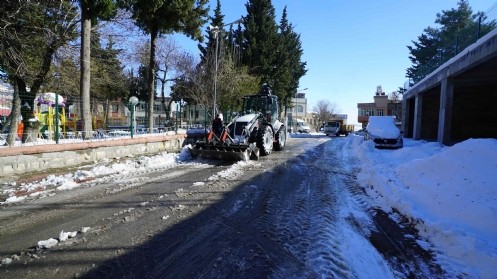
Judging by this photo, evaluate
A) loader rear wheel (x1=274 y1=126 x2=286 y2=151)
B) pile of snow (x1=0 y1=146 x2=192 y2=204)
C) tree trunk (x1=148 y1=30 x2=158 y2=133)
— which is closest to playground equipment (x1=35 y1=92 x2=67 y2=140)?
pile of snow (x1=0 y1=146 x2=192 y2=204)

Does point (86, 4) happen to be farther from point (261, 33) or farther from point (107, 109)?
point (261, 33)

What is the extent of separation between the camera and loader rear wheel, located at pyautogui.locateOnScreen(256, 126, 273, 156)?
13.9 metres

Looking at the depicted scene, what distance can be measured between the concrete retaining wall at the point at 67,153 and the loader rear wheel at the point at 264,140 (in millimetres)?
4722

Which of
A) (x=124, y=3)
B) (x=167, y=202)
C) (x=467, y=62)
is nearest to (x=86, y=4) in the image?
(x=124, y=3)

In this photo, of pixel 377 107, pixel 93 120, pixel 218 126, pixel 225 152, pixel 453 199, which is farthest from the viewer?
pixel 377 107

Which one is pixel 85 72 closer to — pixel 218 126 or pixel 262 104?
pixel 218 126

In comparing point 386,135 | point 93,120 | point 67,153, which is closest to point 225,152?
point 67,153

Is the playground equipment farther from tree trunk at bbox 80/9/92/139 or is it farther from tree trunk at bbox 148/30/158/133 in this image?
tree trunk at bbox 148/30/158/133

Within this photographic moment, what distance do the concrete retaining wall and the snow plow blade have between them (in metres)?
2.58

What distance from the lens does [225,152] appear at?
11.9 m

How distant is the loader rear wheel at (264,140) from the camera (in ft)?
45.5

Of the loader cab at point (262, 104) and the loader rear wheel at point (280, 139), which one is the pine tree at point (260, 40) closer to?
the loader rear wheel at point (280, 139)

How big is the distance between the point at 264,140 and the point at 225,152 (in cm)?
262

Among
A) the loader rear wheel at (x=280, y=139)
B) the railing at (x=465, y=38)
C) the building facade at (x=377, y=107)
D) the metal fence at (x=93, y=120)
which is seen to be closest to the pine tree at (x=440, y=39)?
the railing at (x=465, y=38)
